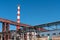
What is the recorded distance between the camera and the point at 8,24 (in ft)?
84.8

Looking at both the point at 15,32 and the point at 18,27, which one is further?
the point at 18,27

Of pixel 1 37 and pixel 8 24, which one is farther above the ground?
pixel 8 24

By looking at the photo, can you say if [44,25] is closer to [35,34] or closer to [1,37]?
[35,34]

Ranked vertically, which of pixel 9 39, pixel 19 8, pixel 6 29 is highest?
pixel 19 8

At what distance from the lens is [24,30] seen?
2670 cm

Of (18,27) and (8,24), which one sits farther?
(18,27)

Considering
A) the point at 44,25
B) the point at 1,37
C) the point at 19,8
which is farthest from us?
the point at 19,8

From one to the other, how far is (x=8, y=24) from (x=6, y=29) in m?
0.90

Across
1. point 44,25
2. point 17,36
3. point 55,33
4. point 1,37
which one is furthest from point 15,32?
point 55,33

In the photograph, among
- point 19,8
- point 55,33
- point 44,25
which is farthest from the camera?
point 19,8

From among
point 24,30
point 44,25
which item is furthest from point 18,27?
point 44,25

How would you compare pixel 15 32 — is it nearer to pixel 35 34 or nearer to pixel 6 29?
pixel 6 29

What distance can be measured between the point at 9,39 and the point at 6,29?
5.48 feet

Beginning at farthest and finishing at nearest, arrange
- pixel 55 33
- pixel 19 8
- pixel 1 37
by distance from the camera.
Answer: pixel 19 8
pixel 55 33
pixel 1 37
